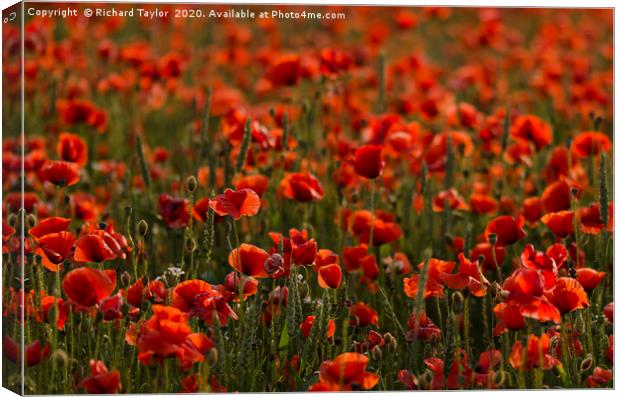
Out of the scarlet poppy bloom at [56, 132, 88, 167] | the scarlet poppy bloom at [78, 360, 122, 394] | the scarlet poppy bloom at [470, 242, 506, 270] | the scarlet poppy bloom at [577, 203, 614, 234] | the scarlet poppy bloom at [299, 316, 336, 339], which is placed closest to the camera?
the scarlet poppy bloom at [78, 360, 122, 394]

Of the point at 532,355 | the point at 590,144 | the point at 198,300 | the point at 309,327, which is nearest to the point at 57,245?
the point at 198,300

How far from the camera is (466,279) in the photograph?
2.38m

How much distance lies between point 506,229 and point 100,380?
98 centimetres

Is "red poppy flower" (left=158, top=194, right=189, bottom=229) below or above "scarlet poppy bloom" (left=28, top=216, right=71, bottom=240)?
above

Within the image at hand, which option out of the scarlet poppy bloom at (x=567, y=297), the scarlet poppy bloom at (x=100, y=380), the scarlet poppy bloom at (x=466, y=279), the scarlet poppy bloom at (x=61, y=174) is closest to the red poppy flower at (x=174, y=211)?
the scarlet poppy bloom at (x=61, y=174)

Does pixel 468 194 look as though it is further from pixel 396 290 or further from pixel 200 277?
pixel 200 277

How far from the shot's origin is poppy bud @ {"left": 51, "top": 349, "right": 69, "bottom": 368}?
2.17 m

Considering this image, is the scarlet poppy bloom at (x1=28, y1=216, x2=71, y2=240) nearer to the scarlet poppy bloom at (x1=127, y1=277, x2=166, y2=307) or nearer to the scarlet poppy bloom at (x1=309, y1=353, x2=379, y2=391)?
the scarlet poppy bloom at (x1=127, y1=277, x2=166, y2=307)

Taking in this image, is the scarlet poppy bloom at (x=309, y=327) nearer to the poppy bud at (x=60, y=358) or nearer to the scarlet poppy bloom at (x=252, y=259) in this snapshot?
the scarlet poppy bloom at (x=252, y=259)

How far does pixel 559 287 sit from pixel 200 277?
3.20ft

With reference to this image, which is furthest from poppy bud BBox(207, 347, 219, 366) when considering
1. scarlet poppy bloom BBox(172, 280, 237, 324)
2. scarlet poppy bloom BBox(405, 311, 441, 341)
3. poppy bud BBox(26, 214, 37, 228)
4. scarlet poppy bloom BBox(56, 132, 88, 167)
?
scarlet poppy bloom BBox(56, 132, 88, 167)

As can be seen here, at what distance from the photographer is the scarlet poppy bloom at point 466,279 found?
2377 mm

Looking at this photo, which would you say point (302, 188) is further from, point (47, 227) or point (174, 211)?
point (47, 227)

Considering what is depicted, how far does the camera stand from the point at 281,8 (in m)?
3.04
